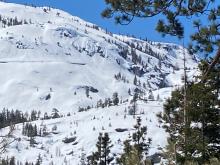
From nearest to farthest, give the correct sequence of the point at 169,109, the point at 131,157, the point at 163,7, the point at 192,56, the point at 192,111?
the point at 131,157 < the point at 163,7 < the point at 192,56 < the point at 192,111 < the point at 169,109

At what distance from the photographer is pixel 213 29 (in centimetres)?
1656

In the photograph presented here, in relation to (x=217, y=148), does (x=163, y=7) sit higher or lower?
higher

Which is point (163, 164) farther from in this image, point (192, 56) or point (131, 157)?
point (192, 56)

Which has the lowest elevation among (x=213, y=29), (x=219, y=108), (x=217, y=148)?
(x=217, y=148)

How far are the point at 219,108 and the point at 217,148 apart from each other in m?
2.40

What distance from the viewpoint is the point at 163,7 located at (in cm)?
1583

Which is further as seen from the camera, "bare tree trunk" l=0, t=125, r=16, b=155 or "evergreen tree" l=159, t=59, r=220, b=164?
"evergreen tree" l=159, t=59, r=220, b=164

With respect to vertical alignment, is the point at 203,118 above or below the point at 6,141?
above

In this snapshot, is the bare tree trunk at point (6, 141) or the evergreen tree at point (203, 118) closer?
the bare tree trunk at point (6, 141)

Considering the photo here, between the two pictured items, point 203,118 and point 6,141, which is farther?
point 203,118

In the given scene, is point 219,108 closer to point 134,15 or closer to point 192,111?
point 192,111

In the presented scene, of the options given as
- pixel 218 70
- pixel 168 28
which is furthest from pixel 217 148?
pixel 168 28

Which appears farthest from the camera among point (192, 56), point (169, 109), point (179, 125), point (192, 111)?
point (169, 109)

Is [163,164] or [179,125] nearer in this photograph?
[163,164]
